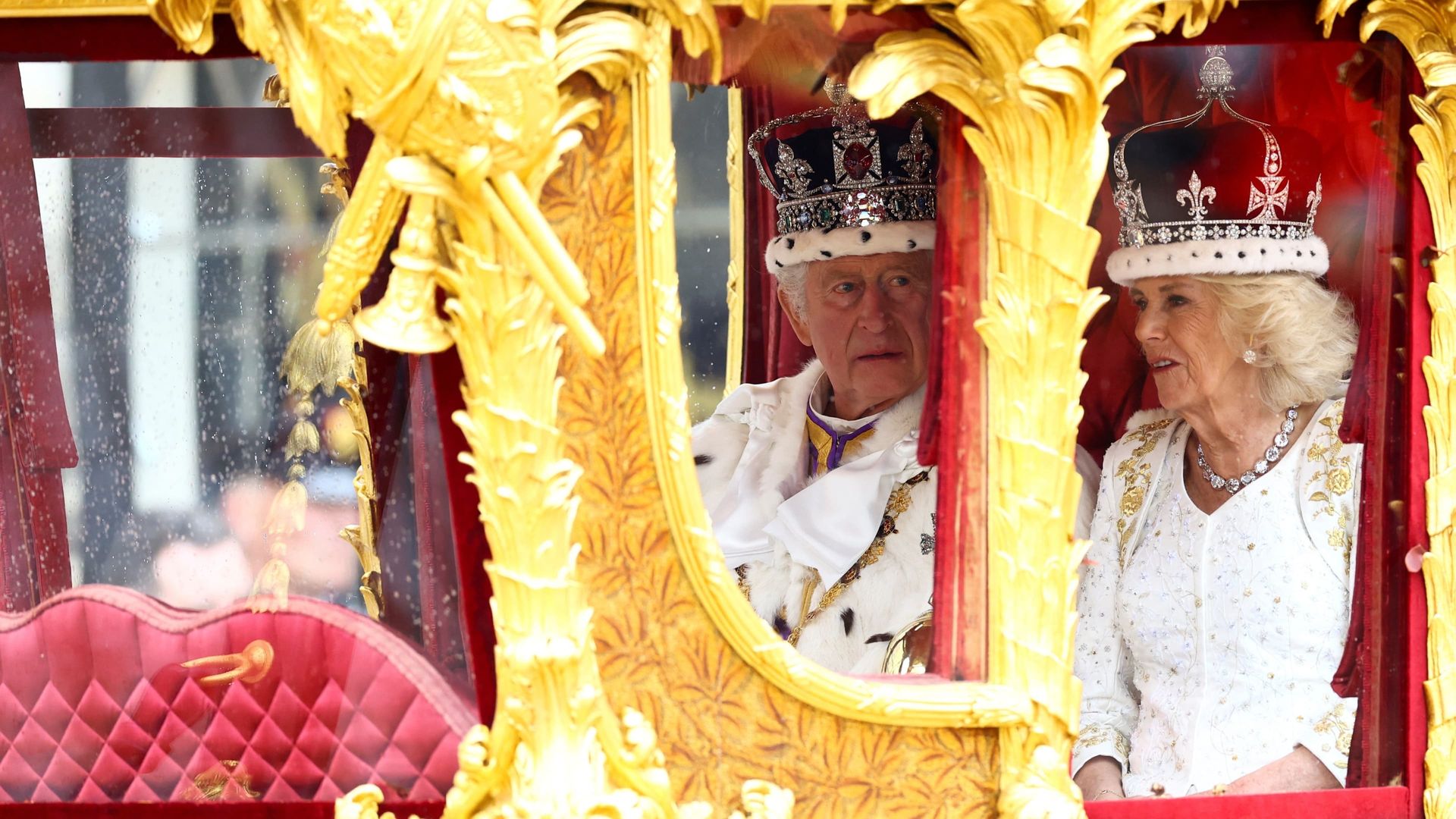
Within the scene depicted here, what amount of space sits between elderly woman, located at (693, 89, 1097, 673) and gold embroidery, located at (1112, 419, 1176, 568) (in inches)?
2.0

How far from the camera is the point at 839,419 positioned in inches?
109

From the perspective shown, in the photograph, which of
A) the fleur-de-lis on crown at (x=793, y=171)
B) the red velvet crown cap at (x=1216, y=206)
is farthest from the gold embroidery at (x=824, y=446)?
the red velvet crown cap at (x=1216, y=206)

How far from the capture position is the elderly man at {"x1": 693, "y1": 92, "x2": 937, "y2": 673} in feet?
8.03

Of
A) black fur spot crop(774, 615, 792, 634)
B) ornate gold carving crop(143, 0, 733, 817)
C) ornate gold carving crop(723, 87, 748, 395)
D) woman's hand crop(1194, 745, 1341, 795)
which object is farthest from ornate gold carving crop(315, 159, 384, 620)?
woman's hand crop(1194, 745, 1341, 795)

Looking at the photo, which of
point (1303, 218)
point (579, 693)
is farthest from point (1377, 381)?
point (579, 693)

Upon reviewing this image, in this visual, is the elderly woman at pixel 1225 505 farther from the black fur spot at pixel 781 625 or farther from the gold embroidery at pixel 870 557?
the black fur spot at pixel 781 625

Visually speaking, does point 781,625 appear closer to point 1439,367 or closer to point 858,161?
point 858,161

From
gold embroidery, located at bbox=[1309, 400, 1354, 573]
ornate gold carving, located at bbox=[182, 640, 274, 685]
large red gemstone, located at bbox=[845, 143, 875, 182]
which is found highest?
large red gemstone, located at bbox=[845, 143, 875, 182]

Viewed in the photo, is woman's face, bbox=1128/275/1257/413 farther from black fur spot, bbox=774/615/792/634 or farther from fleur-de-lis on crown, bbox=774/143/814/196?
black fur spot, bbox=774/615/792/634

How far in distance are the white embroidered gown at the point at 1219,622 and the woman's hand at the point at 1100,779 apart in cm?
1

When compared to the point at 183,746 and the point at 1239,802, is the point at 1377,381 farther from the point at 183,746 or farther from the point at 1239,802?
the point at 183,746

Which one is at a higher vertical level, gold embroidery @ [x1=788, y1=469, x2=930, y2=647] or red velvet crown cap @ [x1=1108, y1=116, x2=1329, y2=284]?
red velvet crown cap @ [x1=1108, y1=116, x2=1329, y2=284]

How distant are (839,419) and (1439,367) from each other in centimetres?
94

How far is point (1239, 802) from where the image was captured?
7.13 feet
